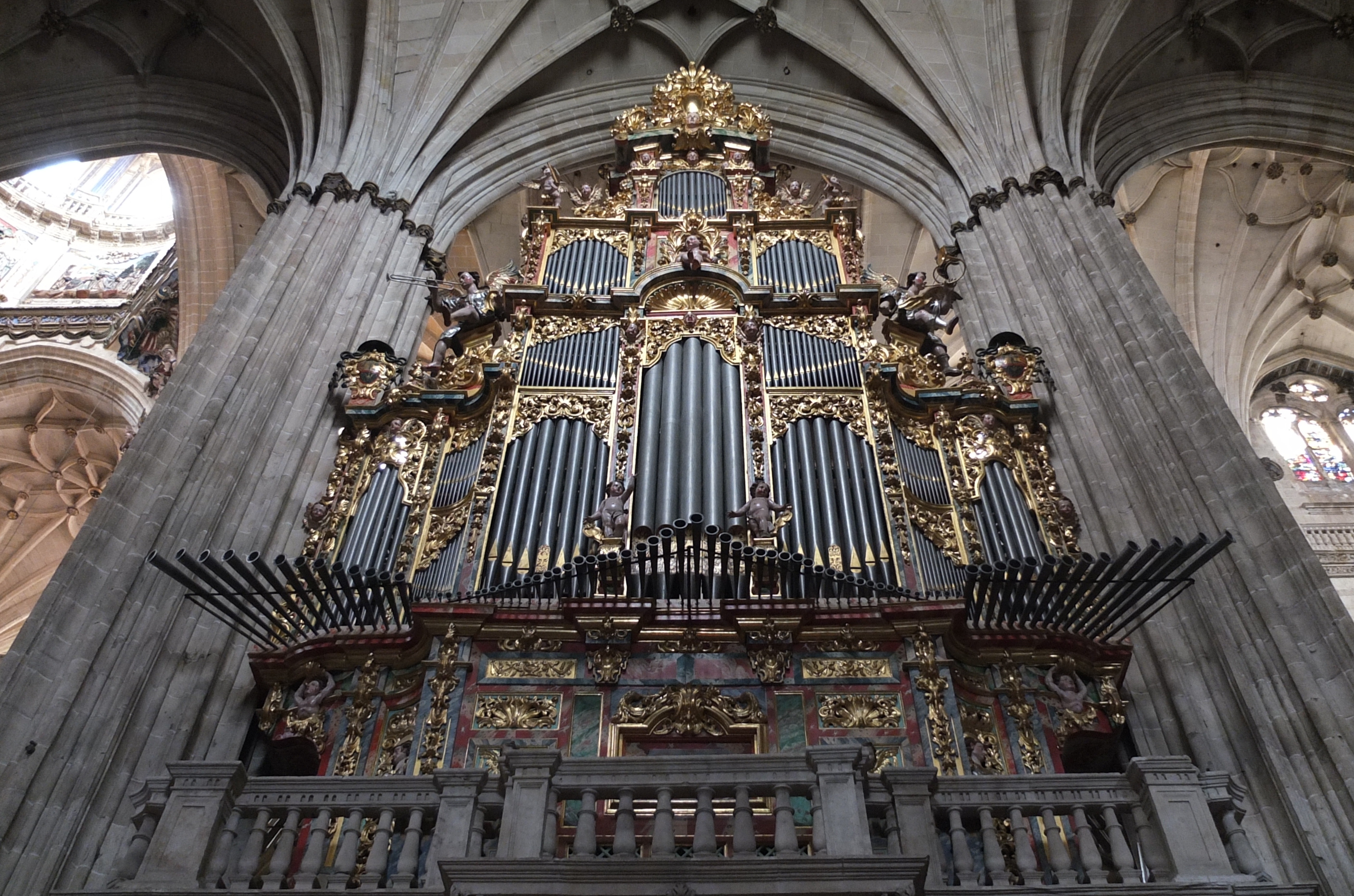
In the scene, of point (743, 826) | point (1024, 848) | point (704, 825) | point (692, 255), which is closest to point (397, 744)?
point (704, 825)

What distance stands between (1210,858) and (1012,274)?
754cm

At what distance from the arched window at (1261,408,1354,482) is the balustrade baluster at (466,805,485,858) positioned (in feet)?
57.5

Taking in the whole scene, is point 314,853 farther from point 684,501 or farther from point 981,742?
point 981,742

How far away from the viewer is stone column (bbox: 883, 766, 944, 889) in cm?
550

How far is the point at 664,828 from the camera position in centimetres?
529

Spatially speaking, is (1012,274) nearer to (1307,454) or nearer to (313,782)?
(313,782)

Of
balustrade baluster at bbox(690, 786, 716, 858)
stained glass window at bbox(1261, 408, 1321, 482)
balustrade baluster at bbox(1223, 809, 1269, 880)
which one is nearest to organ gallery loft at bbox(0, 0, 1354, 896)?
balustrade baluster at bbox(1223, 809, 1269, 880)

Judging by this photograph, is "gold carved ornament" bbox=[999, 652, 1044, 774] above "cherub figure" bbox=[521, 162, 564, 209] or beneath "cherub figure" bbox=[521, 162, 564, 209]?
beneath

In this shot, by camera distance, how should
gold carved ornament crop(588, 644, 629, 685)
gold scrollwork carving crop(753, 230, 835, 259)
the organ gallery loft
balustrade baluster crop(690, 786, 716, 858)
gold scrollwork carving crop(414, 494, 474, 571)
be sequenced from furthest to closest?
gold scrollwork carving crop(753, 230, 835, 259), gold scrollwork carving crop(414, 494, 474, 571), gold carved ornament crop(588, 644, 629, 685), the organ gallery loft, balustrade baluster crop(690, 786, 716, 858)

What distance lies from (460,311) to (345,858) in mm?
6671

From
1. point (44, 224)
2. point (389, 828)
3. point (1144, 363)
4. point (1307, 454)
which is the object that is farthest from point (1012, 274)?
point (44, 224)

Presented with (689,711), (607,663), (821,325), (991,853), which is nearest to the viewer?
(991,853)

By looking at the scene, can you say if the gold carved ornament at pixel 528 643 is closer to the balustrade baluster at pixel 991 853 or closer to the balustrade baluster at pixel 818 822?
the balustrade baluster at pixel 818 822

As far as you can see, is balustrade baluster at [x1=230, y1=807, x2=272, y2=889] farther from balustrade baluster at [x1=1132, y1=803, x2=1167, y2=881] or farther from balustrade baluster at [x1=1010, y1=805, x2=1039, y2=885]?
balustrade baluster at [x1=1132, y1=803, x2=1167, y2=881]
